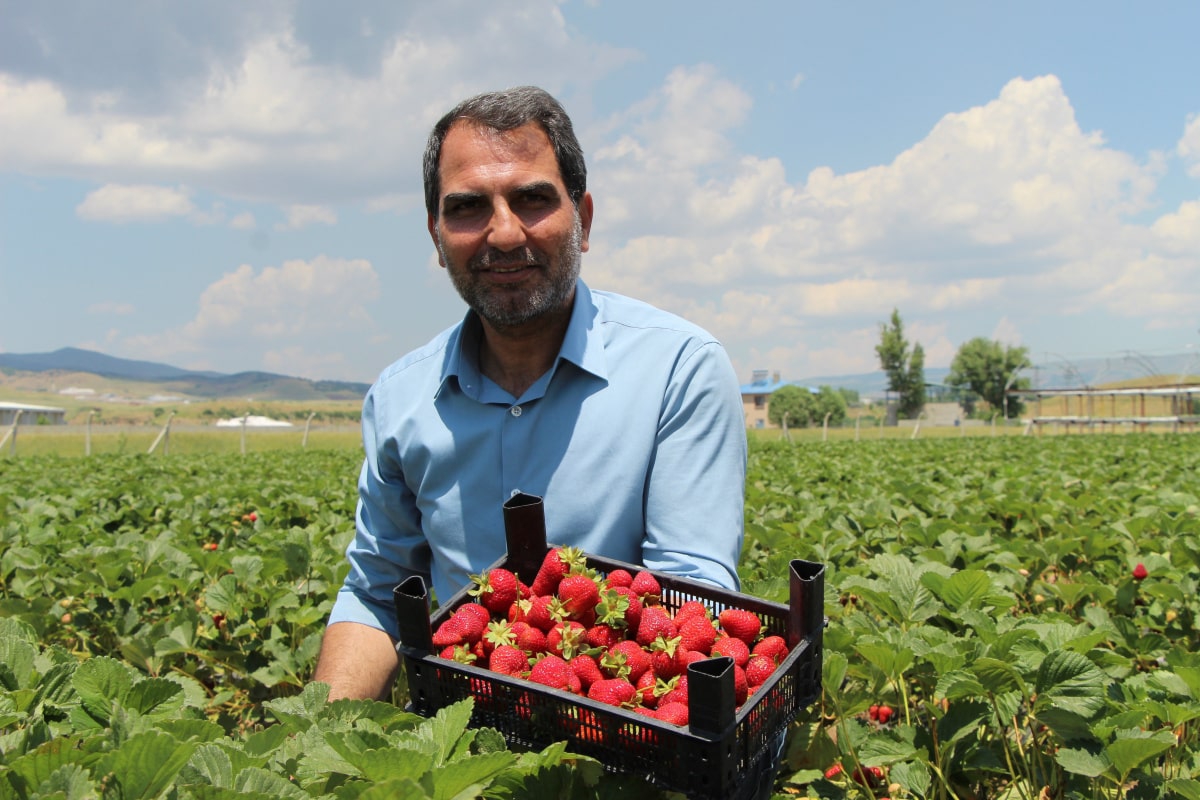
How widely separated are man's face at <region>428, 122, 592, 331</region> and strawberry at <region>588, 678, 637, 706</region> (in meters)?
1.14

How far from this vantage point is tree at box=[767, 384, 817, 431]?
94.0m

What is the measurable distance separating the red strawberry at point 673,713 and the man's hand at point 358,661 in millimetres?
1080

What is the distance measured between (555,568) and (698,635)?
319mm

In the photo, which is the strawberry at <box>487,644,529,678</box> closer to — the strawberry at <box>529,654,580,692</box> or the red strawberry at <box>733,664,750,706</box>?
the strawberry at <box>529,654,580,692</box>

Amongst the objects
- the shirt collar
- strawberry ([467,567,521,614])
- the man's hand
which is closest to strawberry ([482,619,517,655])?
strawberry ([467,567,521,614])

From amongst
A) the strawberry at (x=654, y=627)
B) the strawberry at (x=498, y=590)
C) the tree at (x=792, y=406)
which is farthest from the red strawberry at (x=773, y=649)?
the tree at (x=792, y=406)

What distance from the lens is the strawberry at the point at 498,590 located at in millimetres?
1644

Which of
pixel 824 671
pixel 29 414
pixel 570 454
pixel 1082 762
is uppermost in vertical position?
pixel 570 454

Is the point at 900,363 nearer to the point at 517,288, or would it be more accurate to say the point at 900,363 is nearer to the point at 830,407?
Answer: the point at 830,407

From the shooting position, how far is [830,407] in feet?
332

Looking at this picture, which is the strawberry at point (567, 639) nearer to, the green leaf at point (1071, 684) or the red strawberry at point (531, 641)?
the red strawberry at point (531, 641)

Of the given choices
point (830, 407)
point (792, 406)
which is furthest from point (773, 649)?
point (830, 407)

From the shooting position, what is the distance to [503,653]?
144 centimetres

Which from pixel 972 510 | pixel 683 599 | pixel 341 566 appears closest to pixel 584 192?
pixel 683 599
